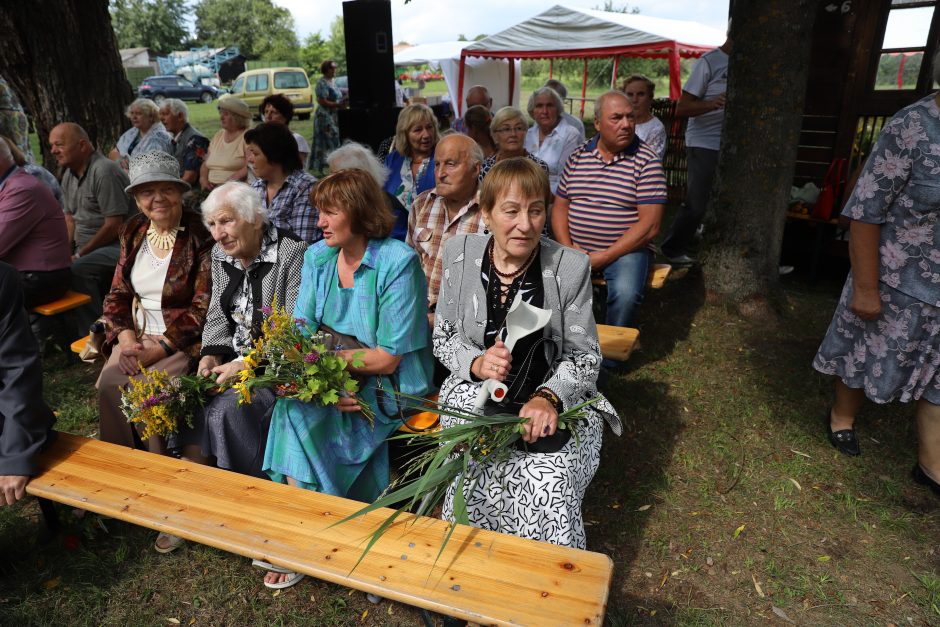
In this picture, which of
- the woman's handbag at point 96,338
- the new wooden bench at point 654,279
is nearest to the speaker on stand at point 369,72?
the new wooden bench at point 654,279

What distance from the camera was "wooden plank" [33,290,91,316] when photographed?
4344 mm

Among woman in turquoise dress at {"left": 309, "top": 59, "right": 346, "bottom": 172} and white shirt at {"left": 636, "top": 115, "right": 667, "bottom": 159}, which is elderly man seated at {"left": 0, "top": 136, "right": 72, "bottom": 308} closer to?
white shirt at {"left": 636, "top": 115, "right": 667, "bottom": 159}

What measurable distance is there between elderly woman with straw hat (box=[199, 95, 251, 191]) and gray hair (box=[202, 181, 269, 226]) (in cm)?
347

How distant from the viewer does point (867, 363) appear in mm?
2965

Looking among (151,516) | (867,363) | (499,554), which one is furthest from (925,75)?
(151,516)

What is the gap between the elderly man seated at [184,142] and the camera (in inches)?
275

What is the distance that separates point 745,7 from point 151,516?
14.9 feet

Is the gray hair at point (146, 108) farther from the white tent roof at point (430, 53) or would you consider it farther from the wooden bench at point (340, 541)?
the white tent roof at point (430, 53)

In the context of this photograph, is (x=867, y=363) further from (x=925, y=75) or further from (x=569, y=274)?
(x=925, y=75)

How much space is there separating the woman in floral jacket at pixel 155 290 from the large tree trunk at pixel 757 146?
11.5 ft

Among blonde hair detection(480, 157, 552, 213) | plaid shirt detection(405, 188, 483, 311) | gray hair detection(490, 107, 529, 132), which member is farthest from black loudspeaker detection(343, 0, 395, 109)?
blonde hair detection(480, 157, 552, 213)

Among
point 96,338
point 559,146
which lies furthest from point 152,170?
point 559,146

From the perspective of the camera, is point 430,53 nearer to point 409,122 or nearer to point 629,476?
point 409,122

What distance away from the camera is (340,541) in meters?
2.00
